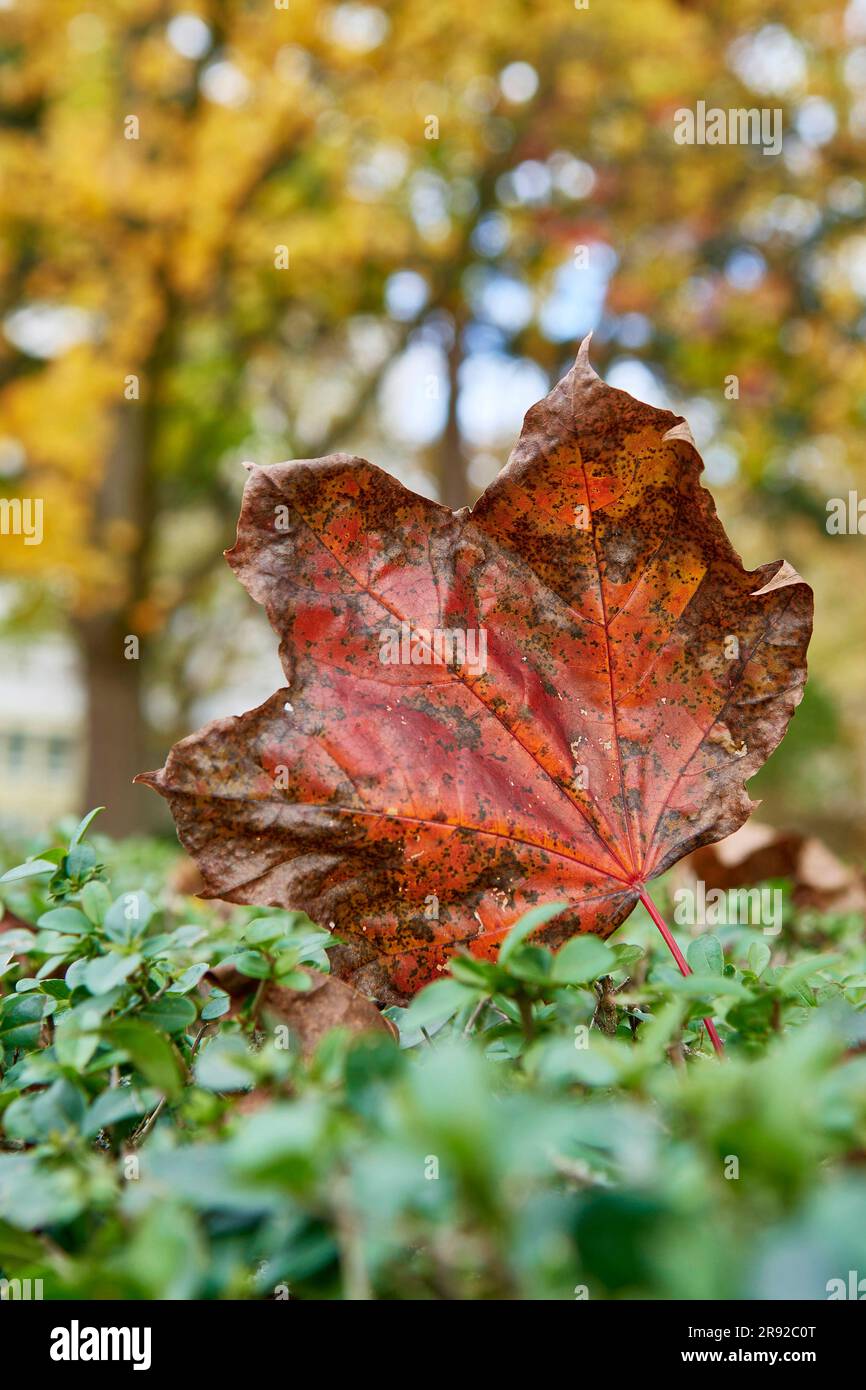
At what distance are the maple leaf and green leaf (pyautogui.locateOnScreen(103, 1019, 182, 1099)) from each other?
19 centimetres

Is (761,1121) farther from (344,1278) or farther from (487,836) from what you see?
(487,836)

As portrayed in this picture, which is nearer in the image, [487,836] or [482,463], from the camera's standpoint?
[487,836]

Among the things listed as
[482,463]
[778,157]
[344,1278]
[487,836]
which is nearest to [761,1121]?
[344,1278]

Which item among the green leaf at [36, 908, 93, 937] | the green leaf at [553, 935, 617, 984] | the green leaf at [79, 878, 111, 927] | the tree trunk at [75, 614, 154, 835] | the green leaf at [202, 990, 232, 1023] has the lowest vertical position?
the green leaf at [202, 990, 232, 1023]

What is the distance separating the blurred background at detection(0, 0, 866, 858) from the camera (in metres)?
8.24

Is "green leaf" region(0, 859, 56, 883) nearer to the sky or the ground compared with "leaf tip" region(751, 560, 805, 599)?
nearer to the ground

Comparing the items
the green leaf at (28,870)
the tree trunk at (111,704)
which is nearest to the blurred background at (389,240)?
the tree trunk at (111,704)

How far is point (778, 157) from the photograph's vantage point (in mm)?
9461

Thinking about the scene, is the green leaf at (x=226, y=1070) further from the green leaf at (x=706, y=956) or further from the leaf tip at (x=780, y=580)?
the leaf tip at (x=780, y=580)

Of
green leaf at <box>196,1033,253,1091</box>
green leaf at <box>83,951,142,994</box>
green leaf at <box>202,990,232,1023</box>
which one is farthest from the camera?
green leaf at <box>202,990,232,1023</box>

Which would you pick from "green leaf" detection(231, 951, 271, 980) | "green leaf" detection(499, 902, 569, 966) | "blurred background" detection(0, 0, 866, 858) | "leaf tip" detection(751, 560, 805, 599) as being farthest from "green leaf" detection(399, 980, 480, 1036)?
"blurred background" detection(0, 0, 866, 858)

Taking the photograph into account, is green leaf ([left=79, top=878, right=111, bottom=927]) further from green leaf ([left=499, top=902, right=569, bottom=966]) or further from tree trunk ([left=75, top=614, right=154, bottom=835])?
tree trunk ([left=75, top=614, right=154, bottom=835])

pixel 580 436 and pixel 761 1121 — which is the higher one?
pixel 580 436
